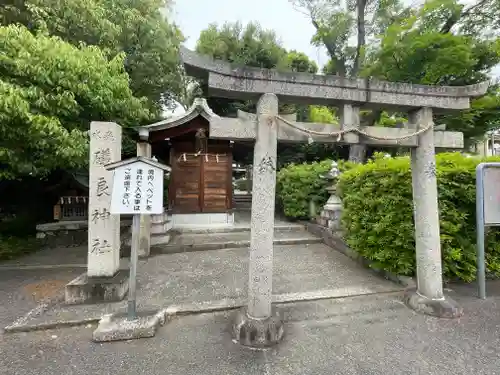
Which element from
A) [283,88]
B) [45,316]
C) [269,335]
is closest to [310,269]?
[269,335]

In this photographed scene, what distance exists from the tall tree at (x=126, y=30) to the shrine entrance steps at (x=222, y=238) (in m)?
5.27

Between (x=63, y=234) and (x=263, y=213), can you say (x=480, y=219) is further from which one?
(x=63, y=234)

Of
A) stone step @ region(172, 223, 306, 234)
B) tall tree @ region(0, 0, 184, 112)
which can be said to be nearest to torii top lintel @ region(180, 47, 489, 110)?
tall tree @ region(0, 0, 184, 112)

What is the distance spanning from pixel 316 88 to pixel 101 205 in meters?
3.63

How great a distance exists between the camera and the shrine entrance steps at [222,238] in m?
6.29

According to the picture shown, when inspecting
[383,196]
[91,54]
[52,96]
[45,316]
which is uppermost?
[91,54]

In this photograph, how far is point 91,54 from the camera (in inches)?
190

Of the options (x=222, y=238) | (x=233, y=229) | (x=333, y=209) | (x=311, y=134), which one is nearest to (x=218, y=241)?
(x=222, y=238)

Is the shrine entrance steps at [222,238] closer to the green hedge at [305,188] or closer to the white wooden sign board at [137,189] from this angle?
the green hedge at [305,188]

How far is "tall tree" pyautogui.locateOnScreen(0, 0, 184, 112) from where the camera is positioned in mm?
5637

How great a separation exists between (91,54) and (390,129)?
18.9 ft

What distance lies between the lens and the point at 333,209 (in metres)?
6.99

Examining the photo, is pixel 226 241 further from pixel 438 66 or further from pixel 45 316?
pixel 438 66

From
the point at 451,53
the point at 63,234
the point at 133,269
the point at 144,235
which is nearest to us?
the point at 133,269
